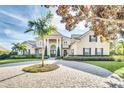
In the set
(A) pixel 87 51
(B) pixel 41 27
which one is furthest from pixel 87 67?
(B) pixel 41 27

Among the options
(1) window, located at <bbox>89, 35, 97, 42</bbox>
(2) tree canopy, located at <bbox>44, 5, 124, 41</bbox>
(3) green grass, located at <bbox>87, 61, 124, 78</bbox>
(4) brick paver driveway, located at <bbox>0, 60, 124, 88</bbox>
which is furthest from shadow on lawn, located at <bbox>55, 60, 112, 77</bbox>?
(2) tree canopy, located at <bbox>44, 5, 124, 41</bbox>

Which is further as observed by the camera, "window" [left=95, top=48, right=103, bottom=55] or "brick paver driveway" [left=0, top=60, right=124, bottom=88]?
"window" [left=95, top=48, right=103, bottom=55]

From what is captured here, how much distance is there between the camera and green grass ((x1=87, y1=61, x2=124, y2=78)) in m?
6.68

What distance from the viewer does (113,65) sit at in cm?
683

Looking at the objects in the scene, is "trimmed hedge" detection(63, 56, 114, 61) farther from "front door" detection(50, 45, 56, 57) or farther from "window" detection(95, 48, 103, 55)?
"front door" detection(50, 45, 56, 57)

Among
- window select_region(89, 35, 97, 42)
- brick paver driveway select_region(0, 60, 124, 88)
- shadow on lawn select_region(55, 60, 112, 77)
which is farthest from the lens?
window select_region(89, 35, 97, 42)

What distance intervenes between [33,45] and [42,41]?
260 mm

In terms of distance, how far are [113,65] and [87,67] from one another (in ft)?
2.30

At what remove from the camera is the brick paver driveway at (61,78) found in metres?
6.36

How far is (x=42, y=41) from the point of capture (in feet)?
22.2
